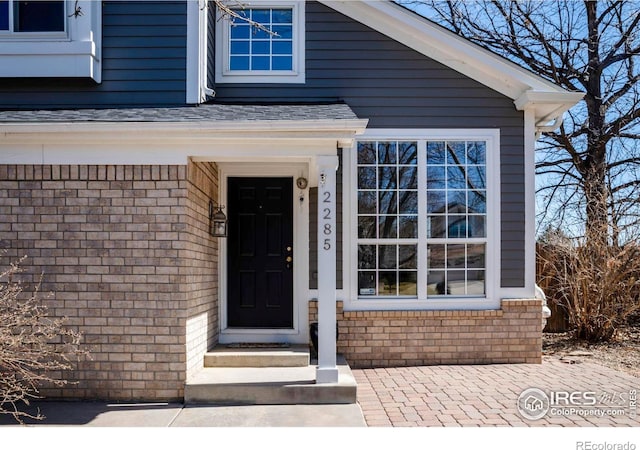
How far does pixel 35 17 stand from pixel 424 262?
5.48 metres

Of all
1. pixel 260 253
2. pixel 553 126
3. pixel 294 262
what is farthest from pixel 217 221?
pixel 553 126

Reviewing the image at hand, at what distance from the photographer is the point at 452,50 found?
6723 mm

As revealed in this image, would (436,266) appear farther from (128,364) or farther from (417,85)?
(128,364)

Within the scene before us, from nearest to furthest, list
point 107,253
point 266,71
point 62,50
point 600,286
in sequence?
point 107,253
point 62,50
point 266,71
point 600,286

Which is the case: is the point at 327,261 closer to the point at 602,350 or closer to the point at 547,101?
the point at 547,101

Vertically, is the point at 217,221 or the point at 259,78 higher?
the point at 259,78

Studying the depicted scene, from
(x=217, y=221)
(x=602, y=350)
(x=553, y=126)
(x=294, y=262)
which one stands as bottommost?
(x=602, y=350)

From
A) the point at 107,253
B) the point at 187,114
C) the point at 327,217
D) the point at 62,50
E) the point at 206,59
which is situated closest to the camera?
the point at 107,253

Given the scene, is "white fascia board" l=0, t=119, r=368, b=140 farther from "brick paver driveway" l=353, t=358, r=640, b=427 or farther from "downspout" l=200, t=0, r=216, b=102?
"brick paver driveway" l=353, t=358, r=640, b=427

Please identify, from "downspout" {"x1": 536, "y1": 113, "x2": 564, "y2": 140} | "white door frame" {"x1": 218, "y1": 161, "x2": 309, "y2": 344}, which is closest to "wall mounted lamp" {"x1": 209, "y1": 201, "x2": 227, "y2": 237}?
"white door frame" {"x1": 218, "y1": 161, "x2": 309, "y2": 344}

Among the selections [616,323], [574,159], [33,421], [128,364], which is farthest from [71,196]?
[574,159]

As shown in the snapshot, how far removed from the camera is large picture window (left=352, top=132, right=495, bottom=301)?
22.5ft

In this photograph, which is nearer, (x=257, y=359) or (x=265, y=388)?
(x=265, y=388)

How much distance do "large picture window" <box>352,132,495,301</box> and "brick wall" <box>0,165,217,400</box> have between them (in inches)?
99.9
